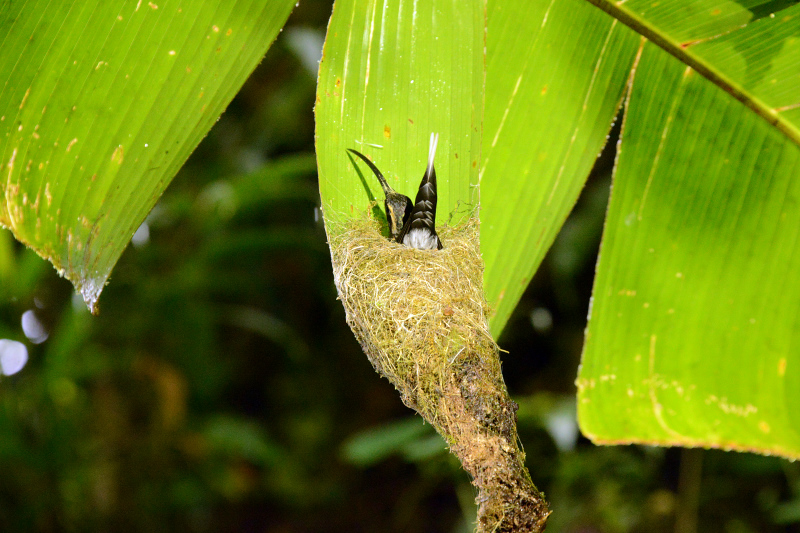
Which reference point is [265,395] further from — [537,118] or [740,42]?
[740,42]

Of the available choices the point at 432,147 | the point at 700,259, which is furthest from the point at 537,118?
the point at 700,259

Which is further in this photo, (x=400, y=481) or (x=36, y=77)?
(x=400, y=481)

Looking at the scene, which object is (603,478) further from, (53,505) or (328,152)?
(53,505)

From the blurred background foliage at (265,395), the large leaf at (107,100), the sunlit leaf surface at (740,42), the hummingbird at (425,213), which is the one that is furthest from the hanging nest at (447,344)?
the blurred background foliage at (265,395)

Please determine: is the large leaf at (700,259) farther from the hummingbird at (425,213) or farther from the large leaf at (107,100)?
the large leaf at (107,100)

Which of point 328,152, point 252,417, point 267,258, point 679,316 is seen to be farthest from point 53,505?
point 679,316

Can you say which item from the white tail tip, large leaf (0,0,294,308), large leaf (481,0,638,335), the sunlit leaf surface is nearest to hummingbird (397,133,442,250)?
the white tail tip
